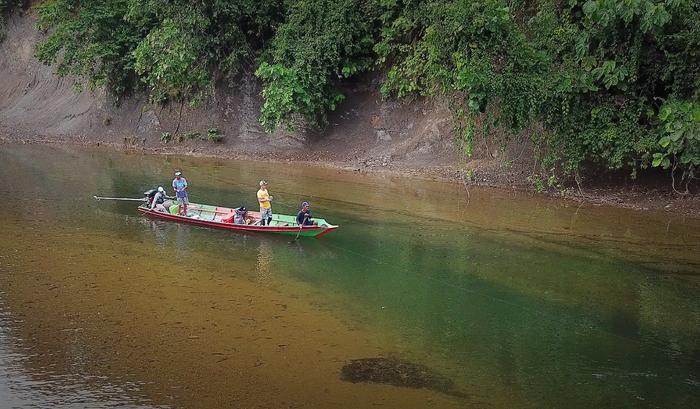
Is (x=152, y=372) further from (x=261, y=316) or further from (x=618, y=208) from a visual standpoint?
(x=618, y=208)

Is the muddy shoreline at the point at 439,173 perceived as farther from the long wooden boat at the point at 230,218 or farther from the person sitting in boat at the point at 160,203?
the person sitting in boat at the point at 160,203

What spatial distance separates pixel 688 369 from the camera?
1012 cm

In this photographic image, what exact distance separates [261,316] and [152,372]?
8.08 ft

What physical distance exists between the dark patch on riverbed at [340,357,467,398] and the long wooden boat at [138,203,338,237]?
21.3 ft

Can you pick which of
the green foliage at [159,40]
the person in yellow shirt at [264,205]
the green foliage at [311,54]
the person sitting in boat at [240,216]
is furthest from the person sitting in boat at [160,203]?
the green foliage at [159,40]

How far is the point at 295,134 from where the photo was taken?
2858 cm

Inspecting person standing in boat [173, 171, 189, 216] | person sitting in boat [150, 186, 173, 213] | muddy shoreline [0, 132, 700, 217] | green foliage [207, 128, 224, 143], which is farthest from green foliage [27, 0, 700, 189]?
person sitting in boat [150, 186, 173, 213]

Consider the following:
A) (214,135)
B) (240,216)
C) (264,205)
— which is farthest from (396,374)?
(214,135)

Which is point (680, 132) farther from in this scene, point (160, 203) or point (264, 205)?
point (160, 203)

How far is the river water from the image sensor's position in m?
9.35

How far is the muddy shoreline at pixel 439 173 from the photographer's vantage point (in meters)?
19.6

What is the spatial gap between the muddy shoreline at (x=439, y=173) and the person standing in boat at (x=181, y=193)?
812cm

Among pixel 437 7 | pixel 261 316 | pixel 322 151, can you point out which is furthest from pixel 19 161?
pixel 261 316

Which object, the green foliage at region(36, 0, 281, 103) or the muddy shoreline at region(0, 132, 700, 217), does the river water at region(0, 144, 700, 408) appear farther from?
the green foliage at region(36, 0, 281, 103)
